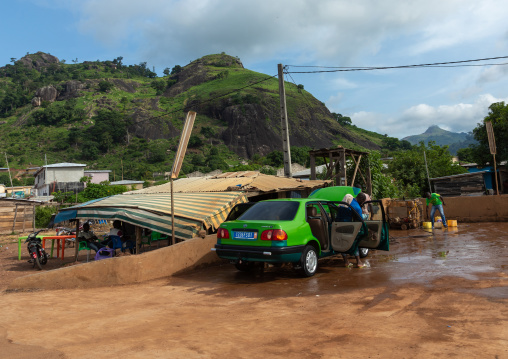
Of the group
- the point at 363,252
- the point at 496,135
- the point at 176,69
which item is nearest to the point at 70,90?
the point at 176,69

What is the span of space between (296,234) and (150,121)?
350 feet

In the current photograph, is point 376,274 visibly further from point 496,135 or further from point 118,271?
point 496,135

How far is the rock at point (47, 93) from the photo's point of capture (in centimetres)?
12344

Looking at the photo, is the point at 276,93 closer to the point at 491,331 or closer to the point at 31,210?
the point at 31,210

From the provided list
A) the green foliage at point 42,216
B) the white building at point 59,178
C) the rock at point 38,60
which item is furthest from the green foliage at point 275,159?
the rock at point 38,60

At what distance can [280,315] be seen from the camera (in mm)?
4887

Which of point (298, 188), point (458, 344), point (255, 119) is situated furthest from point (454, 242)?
point (255, 119)

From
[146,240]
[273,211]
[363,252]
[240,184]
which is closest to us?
[273,211]

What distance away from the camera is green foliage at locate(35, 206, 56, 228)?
96.9ft

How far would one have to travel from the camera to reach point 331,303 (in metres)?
5.37

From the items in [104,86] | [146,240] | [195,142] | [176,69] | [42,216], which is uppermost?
[176,69]

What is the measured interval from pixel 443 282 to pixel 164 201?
731 cm

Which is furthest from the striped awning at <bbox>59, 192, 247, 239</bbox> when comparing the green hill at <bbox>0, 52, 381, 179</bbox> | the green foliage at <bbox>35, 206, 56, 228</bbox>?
the green hill at <bbox>0, 52, 381, 179</bbox>

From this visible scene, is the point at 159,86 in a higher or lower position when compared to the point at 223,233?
higher
